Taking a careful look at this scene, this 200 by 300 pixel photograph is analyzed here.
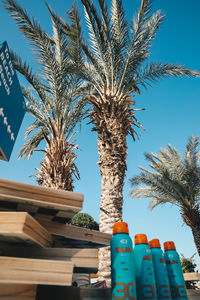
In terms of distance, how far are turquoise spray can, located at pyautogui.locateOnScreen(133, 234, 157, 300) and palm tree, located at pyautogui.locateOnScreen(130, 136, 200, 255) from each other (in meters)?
10.3

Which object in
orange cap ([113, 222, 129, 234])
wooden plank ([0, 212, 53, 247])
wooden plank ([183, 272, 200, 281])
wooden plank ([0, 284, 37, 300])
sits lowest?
wooden plank ([0, 284, 37, 300])

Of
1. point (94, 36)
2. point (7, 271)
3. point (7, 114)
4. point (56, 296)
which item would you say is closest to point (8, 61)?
point (7, 114)

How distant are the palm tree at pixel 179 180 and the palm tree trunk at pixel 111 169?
6520mm

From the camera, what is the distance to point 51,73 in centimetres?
621

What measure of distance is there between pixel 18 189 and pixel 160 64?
745 centimetres

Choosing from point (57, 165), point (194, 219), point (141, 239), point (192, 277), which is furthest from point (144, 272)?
point (194, 219)

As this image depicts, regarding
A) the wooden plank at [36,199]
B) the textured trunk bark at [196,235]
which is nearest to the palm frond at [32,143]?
the wooden plank at [36,199]

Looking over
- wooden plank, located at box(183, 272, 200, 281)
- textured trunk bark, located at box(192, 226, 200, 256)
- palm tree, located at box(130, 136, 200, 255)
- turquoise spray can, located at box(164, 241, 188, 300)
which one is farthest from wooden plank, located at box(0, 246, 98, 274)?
textured trunk bark, located at box(192, 226, 200, 256)

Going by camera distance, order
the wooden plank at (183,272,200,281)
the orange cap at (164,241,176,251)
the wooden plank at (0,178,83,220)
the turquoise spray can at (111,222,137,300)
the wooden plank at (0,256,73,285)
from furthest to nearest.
A: the wooden plank at (183,272,200,281) < the orange cap at (164,241,176,251) < the turquoise spray can at (111,222,137,300) < the wooden plank at (0,178,83,220) < the wooden plank at (0,256,73,285)

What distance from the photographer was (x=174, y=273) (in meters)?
1.23

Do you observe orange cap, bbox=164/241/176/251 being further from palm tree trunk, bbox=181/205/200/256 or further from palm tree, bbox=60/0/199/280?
palm tree trunk, bbox=181/205/200/256

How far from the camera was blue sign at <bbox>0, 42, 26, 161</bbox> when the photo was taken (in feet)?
3.83

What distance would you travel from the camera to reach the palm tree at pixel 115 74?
16.3 ft

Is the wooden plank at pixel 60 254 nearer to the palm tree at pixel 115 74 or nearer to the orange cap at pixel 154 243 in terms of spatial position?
the orange cap at pixel 154 243
